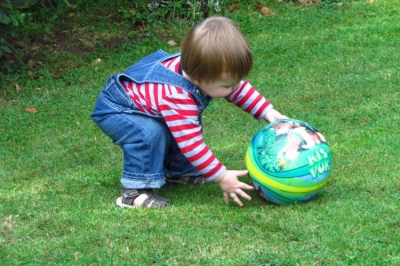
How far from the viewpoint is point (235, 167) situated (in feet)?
16.0

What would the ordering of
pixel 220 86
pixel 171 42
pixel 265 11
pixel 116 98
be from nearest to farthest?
1. pixel 220 86
2. pixel 116 98
3. pixel 171 42
4. pixel 265 11

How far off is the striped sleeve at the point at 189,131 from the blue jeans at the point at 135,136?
0.22m

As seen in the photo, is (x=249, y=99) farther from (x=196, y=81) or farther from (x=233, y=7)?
(x=233, y=7)

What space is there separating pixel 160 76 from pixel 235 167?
3.24 feet

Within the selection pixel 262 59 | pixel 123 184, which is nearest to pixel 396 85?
pixel 262 59

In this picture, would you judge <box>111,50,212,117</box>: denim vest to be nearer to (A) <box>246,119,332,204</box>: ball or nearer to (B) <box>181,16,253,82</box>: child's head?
(B) <box>181,16,253,82</box>: child's head

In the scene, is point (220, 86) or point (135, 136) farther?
point (135, 136)

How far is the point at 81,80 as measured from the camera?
287 inches

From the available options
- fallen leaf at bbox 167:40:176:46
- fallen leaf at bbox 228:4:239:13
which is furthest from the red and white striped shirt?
fallen leaf at bbox 228:4:239:13

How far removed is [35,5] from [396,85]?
4.31m

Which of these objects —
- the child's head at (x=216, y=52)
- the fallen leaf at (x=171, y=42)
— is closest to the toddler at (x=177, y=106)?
the child's head at (x=216, y=52)

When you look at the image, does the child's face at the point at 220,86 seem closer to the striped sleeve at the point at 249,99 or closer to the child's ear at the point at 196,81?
the child's ear at the point at 196,81

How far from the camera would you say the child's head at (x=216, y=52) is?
3.87 metres

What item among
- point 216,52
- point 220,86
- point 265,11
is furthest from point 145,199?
point 265,11
